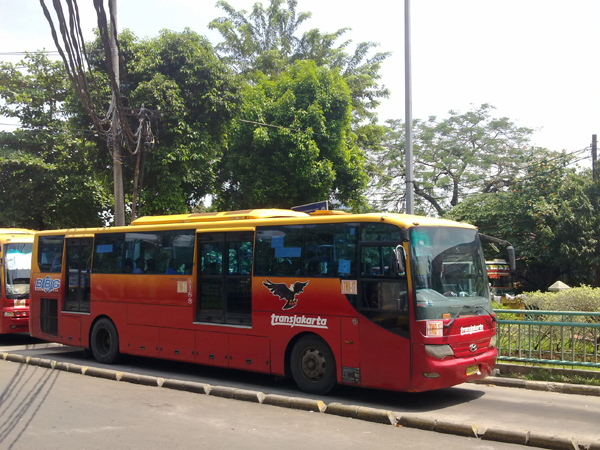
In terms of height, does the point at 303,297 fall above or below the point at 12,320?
above

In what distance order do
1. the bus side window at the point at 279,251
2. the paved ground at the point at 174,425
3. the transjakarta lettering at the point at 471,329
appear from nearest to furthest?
the paved ground at the point at 174,425
the transjakarta lettering at the point at 471,329
the bus side window at the point at 279,251

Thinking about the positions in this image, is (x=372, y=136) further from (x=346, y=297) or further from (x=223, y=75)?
(x=346, y=297)

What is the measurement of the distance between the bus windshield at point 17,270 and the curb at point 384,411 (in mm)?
4956

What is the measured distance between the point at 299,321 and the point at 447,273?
2.40 meters

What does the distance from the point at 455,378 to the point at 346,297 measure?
6.15ft

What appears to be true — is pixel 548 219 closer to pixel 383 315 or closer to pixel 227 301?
pixel 227 301

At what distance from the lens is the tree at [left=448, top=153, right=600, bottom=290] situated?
81.5 feet

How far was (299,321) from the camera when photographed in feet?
30.6

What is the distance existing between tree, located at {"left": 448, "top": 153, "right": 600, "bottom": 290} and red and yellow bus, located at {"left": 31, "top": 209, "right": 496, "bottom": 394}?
1770 centimetres

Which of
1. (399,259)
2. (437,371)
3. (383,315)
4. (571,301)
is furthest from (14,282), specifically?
(571,301)

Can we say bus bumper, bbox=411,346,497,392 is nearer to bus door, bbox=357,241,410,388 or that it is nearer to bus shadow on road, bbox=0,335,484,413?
bus door, bbox=357,241,410,388

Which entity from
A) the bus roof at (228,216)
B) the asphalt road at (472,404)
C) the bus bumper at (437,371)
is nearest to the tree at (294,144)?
the bus roof at (228,216)

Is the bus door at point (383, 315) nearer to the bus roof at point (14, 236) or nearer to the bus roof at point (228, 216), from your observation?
the bus roof at point (228, 216)

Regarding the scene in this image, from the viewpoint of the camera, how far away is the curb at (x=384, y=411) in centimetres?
633
